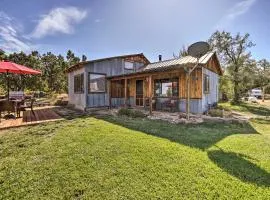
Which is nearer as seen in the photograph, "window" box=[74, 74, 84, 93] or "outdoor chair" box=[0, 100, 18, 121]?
"outdoor chair" box=[0, 100, 18, 121]

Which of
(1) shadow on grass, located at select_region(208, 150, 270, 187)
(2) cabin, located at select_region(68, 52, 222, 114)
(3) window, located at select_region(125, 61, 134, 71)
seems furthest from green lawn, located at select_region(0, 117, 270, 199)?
(3) window, located at select_region(125, 61, 134, 71)

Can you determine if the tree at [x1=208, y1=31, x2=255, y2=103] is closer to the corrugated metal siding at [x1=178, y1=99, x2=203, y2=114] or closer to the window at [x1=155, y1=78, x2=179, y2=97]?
the window at [x1=155, y1=78, x2=179, y2=97]

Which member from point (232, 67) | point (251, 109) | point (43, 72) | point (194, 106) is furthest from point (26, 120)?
point (43, 72)

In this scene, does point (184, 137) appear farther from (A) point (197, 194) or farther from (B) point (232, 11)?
(B) point (232, 11)

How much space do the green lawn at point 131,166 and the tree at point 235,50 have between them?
18.2 m

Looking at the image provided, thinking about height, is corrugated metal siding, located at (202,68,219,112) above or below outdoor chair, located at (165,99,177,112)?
above

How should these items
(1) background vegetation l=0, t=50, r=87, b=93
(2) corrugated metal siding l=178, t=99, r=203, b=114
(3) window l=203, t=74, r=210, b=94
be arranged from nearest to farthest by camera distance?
(2) corrugated metal siding l=178, t=99, r=203, b=114 < (3) window l=203, t=74, r=210, b=94 < (1) background vegetation l=0, t=50, r=87, b=93

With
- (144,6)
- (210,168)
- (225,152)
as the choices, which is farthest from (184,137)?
(144,6)

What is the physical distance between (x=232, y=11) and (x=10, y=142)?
12.0 m

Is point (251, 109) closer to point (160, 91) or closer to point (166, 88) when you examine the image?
point (166, 88)

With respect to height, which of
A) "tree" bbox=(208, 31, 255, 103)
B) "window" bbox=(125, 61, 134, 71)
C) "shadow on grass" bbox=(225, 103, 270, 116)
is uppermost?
"tree" bbox=(208, 31, 255, 103)

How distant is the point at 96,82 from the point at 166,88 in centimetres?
501

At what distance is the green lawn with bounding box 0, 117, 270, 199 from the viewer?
111 inches

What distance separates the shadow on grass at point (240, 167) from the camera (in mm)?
3189
